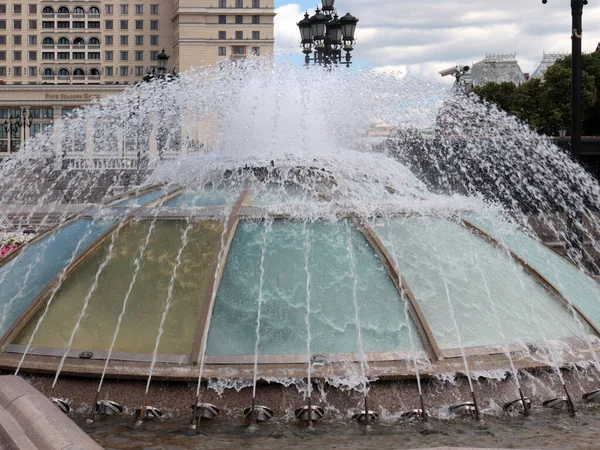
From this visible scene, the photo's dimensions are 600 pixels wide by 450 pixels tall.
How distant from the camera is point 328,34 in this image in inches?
684

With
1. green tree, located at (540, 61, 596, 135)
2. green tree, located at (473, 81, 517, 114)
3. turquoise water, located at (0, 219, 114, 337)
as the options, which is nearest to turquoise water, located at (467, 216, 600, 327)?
turquoise water, located at (0, 219, 114, 337)

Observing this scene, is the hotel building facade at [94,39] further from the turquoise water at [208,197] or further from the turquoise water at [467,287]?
the turquoise water at [467,287]

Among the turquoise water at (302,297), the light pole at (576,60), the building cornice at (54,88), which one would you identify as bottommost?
A: the turquoise water at (302,297)

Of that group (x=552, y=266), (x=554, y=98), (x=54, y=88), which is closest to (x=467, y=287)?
(x=552, y=266)

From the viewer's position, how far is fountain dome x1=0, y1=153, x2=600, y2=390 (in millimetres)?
6008

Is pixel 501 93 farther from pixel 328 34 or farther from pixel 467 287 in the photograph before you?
pixel 467 287

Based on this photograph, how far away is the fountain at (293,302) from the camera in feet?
18.9

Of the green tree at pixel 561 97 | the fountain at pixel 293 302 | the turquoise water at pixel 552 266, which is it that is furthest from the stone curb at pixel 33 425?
the green tree at pixel 561 97

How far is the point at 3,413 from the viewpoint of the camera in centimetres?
489

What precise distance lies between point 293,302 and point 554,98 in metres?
50.7

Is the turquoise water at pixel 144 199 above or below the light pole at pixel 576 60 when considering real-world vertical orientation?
below

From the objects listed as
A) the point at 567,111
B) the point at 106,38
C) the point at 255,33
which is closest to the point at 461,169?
the point at 567,111

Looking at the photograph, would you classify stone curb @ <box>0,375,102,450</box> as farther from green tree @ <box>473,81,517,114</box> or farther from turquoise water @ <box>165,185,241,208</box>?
green tree @ <box>473,81,517,114</box>

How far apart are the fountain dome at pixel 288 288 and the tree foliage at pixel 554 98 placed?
4344 cm
